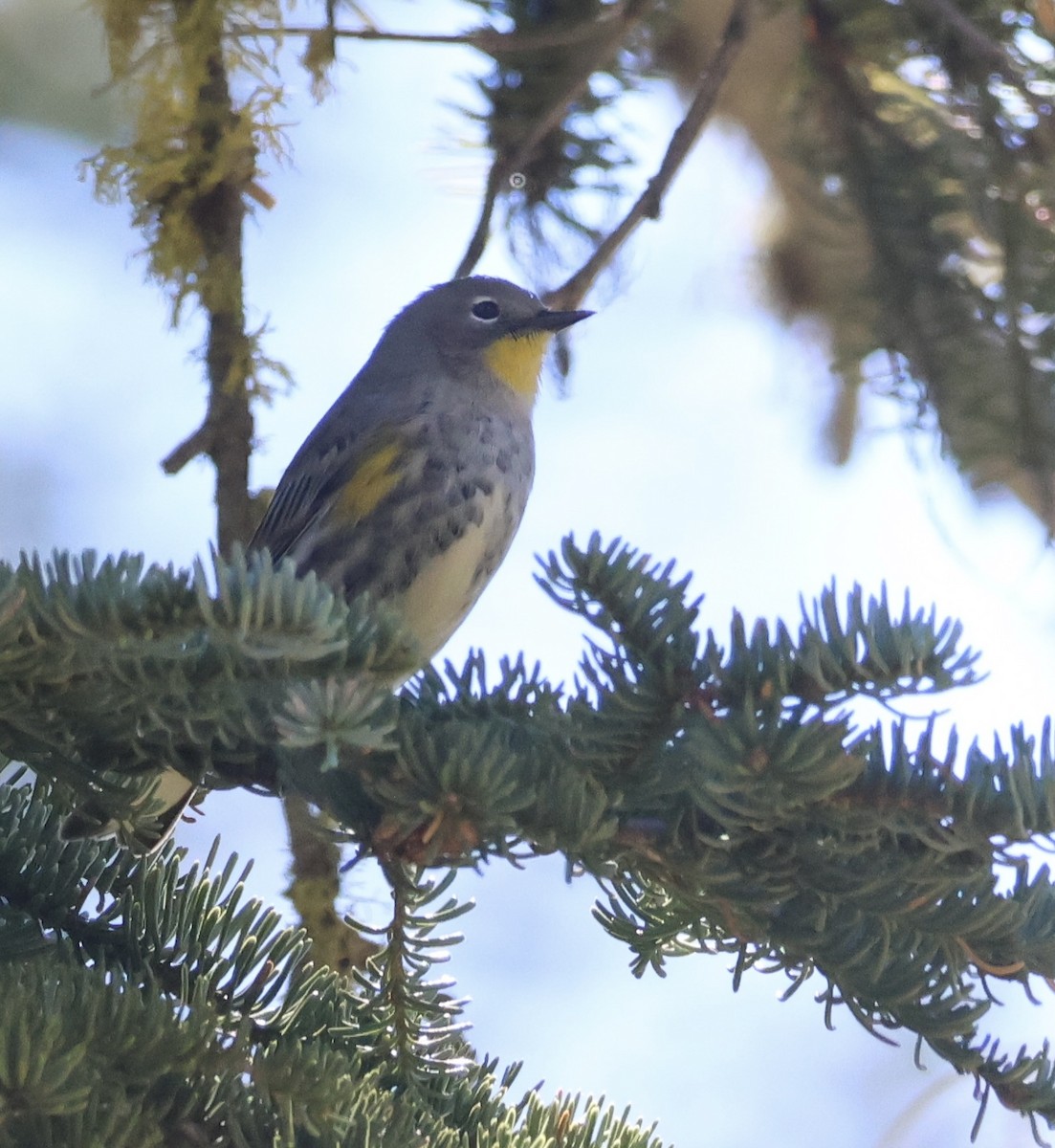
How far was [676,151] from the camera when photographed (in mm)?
3068

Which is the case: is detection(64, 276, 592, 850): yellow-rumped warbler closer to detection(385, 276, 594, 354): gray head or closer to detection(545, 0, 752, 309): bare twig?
detection(385, 276, 594, 354): gray head

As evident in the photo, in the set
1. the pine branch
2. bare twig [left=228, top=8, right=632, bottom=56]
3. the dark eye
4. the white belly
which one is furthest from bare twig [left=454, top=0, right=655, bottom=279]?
the pine branch

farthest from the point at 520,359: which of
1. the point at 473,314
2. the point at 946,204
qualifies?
the point at 946,204

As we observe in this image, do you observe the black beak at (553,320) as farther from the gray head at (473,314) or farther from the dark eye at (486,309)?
the dark eye at (486,309)

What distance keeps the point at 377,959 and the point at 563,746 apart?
424 mm

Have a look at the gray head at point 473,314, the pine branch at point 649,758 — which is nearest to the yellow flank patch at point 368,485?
the gray head at point 473,314

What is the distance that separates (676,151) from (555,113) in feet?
0.91

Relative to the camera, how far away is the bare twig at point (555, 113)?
306 cm

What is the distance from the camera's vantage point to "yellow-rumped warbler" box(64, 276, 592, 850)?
313cm

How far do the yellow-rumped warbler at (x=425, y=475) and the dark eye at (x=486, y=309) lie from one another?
4 cm

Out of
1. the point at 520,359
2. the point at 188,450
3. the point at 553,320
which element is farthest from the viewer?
the point at 520,359

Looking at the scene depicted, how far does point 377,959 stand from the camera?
5.94ft

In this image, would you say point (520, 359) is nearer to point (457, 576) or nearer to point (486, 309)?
point (486, 309)

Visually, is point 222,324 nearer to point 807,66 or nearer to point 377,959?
point 807,66
